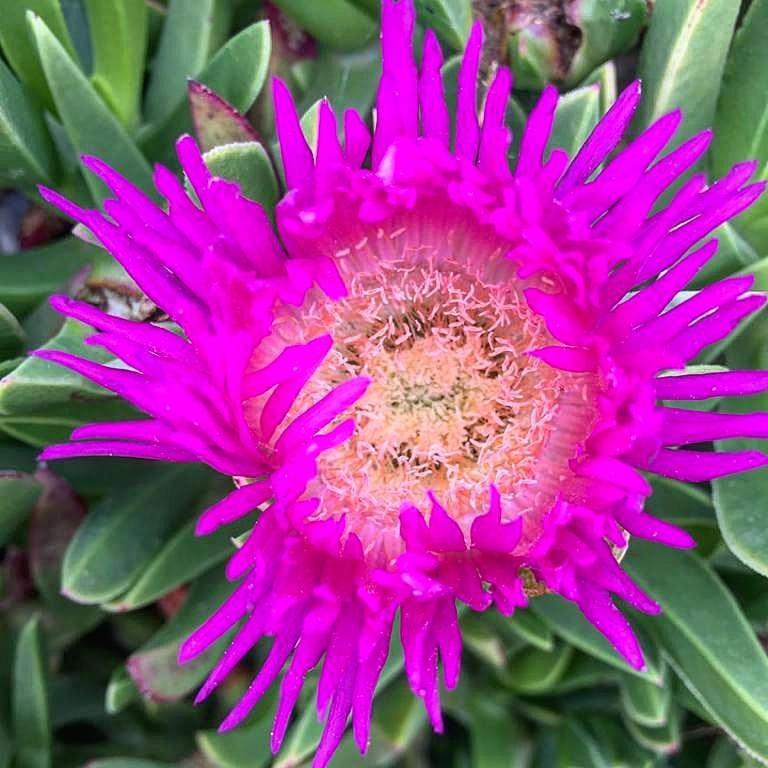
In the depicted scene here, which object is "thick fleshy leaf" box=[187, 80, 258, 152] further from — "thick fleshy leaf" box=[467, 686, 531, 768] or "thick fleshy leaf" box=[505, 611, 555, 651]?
"thick fleshy leaf" box=[467, 686, 531, 768]

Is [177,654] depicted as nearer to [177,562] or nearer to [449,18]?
[177,562]

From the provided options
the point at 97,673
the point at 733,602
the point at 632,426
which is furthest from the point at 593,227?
the point at 97,673

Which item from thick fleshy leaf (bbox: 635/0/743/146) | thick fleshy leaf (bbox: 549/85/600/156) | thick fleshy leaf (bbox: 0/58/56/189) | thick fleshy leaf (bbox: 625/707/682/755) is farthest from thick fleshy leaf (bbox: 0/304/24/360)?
thick fleshy leaf (bbox: 625/707/682/755)

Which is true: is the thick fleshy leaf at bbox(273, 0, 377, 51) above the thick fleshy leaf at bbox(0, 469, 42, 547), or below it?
above

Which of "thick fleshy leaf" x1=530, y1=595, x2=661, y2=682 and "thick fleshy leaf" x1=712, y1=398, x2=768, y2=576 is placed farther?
"thick fleshy leaf" x1=530, y1=595, x2=661, y2=682

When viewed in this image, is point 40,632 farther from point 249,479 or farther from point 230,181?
point 230,181

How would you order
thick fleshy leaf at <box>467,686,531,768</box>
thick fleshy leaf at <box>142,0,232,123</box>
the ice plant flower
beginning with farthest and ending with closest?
thick fleshy leaf at <box>467,686,531,768</box>, thick fleshy leaf at <box>142,0,232,123</box>, the ice plant flower
